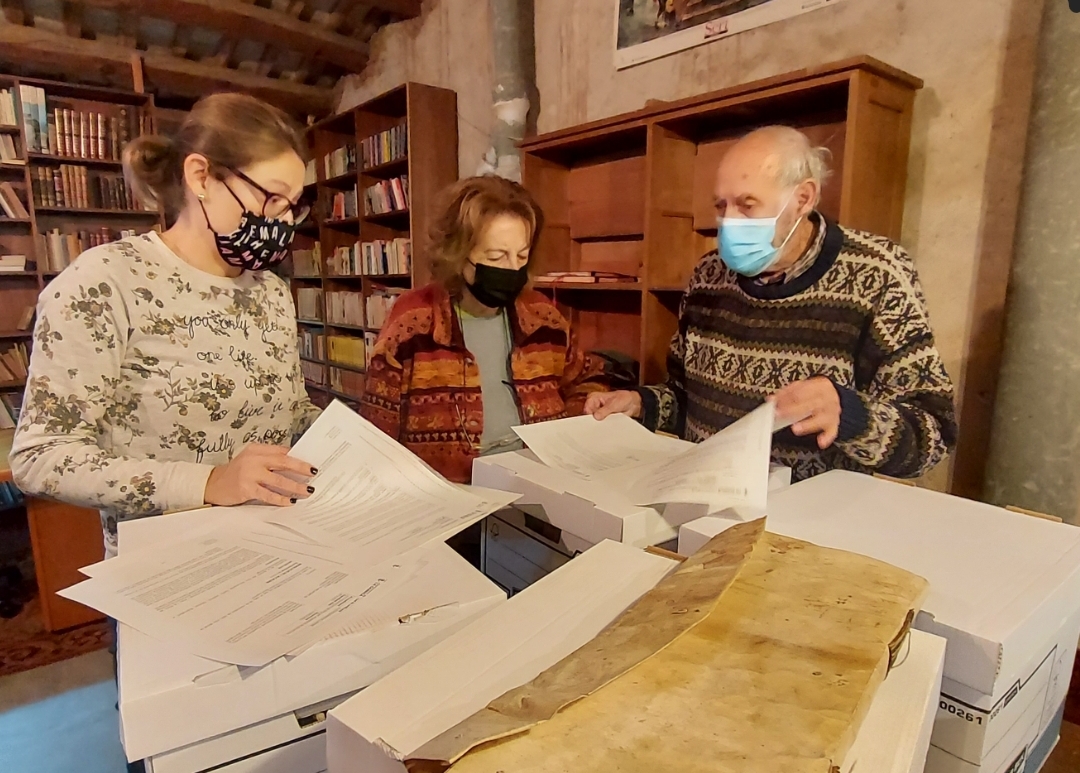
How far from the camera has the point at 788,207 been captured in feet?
4.28

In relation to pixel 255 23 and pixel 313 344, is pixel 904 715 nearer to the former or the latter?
pixel 255 23

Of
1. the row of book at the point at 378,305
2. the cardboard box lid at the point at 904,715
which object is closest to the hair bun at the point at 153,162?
the cardboard box lid at the point at 904,715

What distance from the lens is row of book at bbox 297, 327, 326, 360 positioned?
16.0 ft

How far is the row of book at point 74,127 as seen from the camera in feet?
11.9

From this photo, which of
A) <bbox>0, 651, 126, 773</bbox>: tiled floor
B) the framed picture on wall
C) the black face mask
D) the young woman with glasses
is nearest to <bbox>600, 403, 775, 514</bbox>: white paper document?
the young woman with glasses

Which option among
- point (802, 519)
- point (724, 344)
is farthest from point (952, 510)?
point (724, 344)

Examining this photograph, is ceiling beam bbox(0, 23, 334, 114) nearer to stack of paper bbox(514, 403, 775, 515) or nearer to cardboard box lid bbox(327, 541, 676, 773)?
stack of paper bbox(514, 403, 775, 515)

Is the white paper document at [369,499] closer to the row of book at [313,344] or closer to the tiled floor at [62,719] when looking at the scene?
the tiled floor at [62,719]

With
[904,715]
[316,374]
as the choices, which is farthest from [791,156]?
[316,374]

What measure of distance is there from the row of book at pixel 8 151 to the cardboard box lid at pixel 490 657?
4.29m

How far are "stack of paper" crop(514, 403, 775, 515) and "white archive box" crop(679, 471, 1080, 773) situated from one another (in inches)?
1.5

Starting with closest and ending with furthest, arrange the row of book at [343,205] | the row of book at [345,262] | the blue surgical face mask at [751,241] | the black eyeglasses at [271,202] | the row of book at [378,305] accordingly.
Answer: the black eyeglasses at [271,202]
the blue surgical face mask at [751,241]
the row of book at [378,305]
the row of book at [345,262]
the row of book at [343,205]

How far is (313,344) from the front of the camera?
501 cm

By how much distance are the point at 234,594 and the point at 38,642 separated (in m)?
2.33
